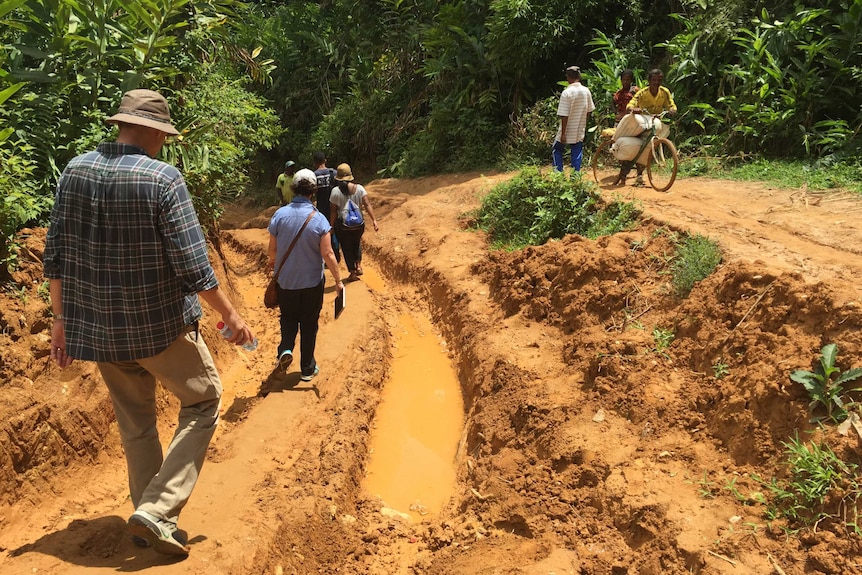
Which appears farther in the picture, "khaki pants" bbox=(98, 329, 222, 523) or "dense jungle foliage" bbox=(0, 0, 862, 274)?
"dense jungle foliage" bbox=(0, 0, 862, 274)

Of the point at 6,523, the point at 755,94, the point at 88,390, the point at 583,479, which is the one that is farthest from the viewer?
the point at 755,94

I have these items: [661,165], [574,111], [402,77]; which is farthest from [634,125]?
[402,77]

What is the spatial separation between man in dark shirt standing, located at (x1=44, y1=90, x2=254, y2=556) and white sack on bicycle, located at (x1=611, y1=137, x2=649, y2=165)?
6.52m

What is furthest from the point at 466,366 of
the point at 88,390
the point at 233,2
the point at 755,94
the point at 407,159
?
the point at 407,159

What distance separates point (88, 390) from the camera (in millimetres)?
4754

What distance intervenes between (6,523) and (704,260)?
5199mm

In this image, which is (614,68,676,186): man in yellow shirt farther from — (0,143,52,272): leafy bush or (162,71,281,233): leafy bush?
(0,143,52,272): leafy bush

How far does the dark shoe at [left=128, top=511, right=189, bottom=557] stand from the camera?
10.3ft

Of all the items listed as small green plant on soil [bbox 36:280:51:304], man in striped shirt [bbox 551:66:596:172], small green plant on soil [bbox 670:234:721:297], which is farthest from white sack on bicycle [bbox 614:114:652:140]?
small green plant on soil [bbox 36:280:51:304]

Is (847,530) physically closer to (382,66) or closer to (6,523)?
(6,523)

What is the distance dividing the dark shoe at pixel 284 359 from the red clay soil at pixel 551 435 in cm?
21

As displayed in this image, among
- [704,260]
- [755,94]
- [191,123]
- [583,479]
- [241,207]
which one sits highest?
[755,94]

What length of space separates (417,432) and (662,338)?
2304 mm

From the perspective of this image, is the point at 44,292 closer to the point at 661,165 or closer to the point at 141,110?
the point at 141,110
